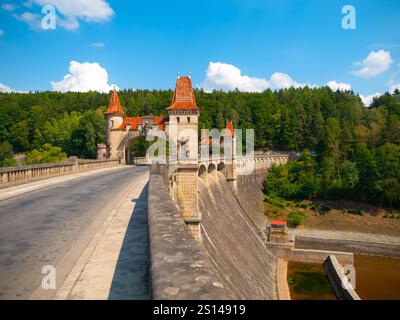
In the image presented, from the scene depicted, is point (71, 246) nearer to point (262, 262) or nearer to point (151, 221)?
point (151, 221)

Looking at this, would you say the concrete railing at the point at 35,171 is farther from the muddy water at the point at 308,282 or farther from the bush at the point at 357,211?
the bush at the point at 357,211

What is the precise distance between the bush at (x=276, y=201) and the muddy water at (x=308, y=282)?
17507 mm

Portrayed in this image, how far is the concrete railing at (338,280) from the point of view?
84.1 feet

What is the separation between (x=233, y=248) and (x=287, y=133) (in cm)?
5615

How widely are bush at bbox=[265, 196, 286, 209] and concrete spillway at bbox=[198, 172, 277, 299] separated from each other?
18.2 metres

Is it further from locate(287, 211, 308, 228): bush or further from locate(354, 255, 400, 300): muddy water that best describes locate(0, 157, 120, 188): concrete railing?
locate(287, 211, 308, 228): bush

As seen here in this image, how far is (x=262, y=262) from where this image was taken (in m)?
28.8

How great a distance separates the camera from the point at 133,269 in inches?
201

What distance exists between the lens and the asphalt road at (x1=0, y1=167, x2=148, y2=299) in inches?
189

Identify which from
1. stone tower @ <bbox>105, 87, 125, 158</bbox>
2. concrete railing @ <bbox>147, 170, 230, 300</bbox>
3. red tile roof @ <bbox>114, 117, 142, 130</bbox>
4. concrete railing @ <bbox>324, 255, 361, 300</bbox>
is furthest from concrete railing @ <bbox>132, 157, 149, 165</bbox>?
concrete railing @ <bbox>147, 170, 230, 300</bbox>

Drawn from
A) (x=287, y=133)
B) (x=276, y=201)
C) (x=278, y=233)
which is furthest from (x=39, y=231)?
(x=287, y=133)

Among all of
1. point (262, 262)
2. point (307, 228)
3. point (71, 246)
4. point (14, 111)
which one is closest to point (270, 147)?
point (307, 228)

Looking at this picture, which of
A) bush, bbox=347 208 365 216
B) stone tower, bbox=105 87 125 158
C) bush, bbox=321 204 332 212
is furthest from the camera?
bush, bbox=321 204 332 212
